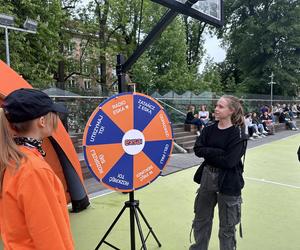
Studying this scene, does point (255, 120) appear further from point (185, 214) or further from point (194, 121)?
point (185, 214)

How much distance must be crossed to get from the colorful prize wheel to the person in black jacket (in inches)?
17.4

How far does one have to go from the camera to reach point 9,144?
152 cm

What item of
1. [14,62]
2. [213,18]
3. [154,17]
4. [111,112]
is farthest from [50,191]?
[154,17]

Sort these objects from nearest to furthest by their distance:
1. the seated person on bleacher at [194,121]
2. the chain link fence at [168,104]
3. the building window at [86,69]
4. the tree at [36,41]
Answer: the chain link fence at [168,104]
the seated person on bleacher at [194,121]
the tree at [36,41]
the building window at [86,69]

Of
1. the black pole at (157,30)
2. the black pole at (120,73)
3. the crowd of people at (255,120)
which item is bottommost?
the crowd of people at (255,120)

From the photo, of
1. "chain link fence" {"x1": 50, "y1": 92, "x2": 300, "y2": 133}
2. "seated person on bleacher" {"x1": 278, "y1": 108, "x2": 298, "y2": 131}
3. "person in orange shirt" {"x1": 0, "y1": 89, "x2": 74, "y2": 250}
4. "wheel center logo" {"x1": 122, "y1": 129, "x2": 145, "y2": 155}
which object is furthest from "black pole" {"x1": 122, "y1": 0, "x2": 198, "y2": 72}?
"seated person on bleacher" {"x1": 278, "y1": 108, "x2": 298, "y2": 131}

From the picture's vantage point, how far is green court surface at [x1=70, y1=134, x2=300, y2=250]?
4.09m

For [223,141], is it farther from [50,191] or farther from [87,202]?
[87,202]

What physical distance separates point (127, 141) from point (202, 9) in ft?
7.90

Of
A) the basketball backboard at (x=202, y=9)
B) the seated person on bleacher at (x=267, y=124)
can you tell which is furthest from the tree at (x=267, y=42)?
the basketball backboard at (x=202, y=9)

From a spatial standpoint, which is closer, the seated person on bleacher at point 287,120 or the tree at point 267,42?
the seated person on bleacher at point 287,120

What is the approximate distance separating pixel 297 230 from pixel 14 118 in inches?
166

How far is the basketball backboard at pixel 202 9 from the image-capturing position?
3958mm

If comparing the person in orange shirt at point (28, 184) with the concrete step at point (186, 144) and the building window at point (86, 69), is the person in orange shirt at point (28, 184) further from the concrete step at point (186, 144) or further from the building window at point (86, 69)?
the building window at point (86, 69)
